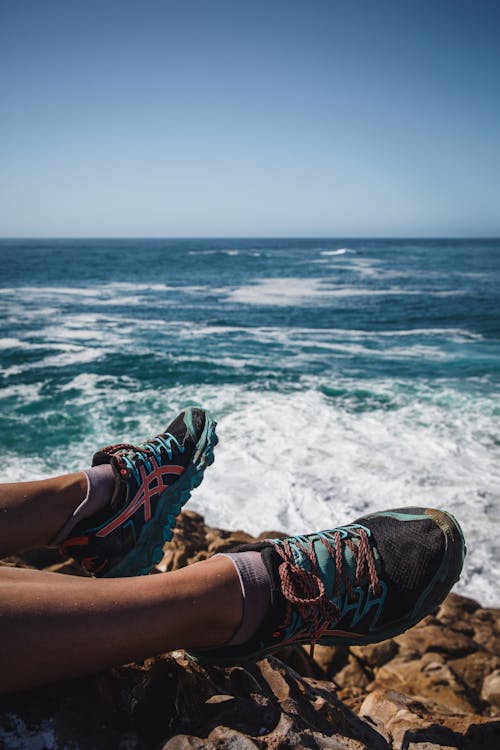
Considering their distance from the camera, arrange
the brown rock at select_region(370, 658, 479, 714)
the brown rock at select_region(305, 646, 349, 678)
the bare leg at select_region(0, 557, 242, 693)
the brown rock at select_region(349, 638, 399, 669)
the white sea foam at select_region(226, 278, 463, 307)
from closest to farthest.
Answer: the bare leg at select_region(0, 557, 242, 693), the brown rock at select_region(370, 658, 479, 714), the brown rock at select_region(305, 646, 349, 678), the brown rock at select_region(349, 638, 399, 669), the white sea foam at select_region(226, 278, 463, 307)

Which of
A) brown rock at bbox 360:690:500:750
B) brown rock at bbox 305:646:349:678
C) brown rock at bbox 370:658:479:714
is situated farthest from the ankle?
brown rock at bbox 370:658:479:714

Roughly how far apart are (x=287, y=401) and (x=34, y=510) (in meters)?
6.12

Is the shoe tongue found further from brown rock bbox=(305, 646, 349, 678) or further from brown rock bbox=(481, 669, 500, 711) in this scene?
brown rock bbox=(481, 669, 500, 711)

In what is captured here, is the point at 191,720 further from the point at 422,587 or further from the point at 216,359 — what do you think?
the point at 216,359

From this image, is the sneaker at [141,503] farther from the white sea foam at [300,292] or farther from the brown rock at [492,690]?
the white sea foam at [300,292]

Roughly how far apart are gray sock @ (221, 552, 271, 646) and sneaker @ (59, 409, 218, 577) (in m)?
0.58

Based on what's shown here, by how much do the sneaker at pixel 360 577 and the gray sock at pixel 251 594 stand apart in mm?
26

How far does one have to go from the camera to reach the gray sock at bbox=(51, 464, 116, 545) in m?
1.73

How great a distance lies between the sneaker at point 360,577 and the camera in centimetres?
148

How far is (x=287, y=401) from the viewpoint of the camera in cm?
761

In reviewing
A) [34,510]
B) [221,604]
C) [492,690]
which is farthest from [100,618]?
[492,690]

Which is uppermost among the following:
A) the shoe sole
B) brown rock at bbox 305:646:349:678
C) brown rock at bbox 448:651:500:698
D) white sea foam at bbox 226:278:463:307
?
white sea foam at bbox 226:278:463:307

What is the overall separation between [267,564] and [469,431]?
5603 millimetres

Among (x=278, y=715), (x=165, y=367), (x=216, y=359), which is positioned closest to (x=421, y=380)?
(x=216, y=359)
